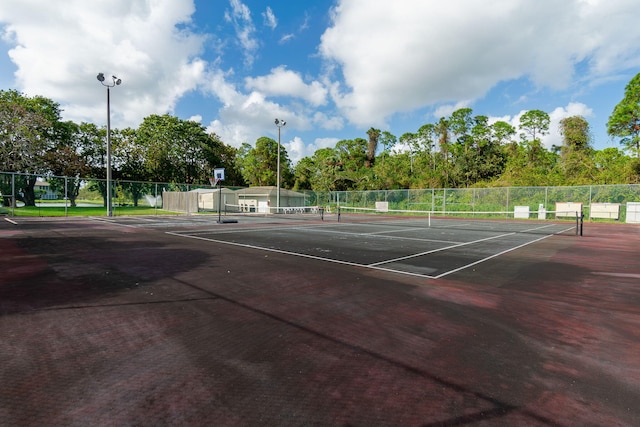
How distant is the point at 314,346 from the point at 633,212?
1234 inches

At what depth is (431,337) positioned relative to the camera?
355 cm

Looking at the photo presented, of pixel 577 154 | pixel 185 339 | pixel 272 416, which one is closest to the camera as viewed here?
pixel 272 416

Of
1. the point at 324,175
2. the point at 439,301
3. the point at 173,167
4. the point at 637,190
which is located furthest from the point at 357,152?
the point at 439,301

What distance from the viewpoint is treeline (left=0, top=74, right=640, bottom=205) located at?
110 feet

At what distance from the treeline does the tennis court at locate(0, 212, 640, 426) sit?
27040mm

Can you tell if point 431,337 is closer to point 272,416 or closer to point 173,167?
point 272,416

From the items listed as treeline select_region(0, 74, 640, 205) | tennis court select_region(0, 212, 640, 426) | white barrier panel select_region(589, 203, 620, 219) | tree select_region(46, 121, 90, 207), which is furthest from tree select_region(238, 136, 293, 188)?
tennis court select_region(0, 212, 640, 426)

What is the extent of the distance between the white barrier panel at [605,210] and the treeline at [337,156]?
961cm

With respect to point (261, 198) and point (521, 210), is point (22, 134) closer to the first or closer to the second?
point (261, 198)

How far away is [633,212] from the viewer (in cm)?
2392

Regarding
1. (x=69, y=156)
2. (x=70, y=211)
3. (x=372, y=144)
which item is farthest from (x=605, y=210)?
(x=69, y=156)

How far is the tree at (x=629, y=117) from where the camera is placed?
1335 inches

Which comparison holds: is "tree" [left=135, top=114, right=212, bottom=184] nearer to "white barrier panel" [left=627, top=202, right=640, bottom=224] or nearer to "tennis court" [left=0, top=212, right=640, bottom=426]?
"tennis court" [left=0, top=212, right=640, bottom=426]

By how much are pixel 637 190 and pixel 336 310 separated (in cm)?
3193
